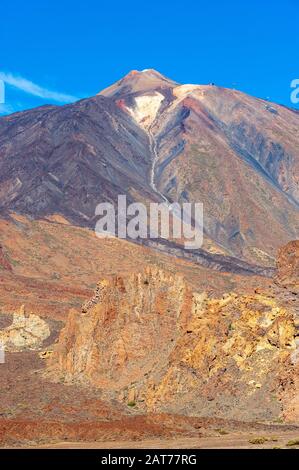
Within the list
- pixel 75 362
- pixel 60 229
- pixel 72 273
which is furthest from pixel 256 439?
pixel 60 229

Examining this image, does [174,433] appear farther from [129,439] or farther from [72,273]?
[72,273]

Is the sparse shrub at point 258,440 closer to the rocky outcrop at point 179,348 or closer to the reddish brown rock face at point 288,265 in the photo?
the rocky outcrop at point 179,348

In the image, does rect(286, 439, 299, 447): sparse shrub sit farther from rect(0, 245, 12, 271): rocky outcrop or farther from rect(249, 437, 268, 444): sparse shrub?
rect(0, 245, 12, 271): rocky outcrop

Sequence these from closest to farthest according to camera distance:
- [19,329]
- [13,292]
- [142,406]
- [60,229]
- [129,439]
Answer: [129,439]
[142,406]
[19,329]
[13,292]
[60,229]


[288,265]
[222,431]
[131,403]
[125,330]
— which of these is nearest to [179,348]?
[131,403]

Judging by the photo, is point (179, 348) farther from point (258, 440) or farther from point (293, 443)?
point (293, 443)

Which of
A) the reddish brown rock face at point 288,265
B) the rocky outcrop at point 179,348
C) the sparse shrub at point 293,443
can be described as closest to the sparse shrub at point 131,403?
the rocky outcrop at point 179,348
